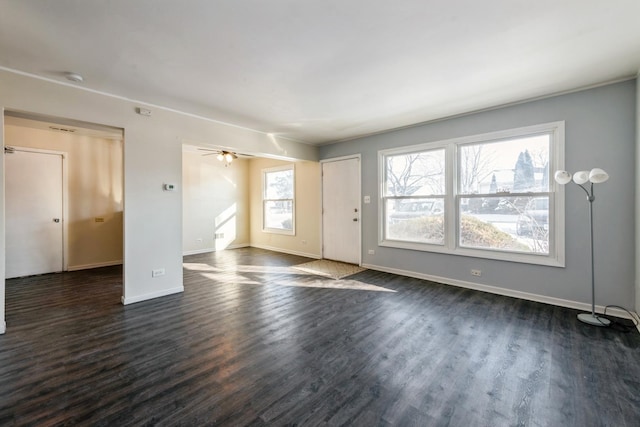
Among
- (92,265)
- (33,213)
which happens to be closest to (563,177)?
(92,265)

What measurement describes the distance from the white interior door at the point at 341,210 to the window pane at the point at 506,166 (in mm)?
2095

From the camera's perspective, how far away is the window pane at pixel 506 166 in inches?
142

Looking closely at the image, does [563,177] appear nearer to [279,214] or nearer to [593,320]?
[593,320]

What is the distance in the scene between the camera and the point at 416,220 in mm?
4840

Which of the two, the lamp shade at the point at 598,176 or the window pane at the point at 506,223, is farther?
the window pane at the point at 506,223

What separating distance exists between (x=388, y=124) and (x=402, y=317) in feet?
10.4

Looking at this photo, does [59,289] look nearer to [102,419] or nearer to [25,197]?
[25,197]

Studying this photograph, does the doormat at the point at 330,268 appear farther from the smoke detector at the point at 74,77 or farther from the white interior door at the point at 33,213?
the white interior door at the point at 33,213

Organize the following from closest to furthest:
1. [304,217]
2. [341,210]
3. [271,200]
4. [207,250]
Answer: [341,210]
[304,217]
[207,250]
[271,200]

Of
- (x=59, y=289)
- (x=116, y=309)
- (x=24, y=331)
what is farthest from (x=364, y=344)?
(x=59, y=289)

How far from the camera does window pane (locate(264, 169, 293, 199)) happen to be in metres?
7.29

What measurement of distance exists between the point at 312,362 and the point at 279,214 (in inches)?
219

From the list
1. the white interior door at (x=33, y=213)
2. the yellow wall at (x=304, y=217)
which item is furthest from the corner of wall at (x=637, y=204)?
the white interior door at (x=33, y=213)

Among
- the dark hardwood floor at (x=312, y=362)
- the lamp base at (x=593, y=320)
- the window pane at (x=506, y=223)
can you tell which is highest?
the window pane at (x=506, y=223)
